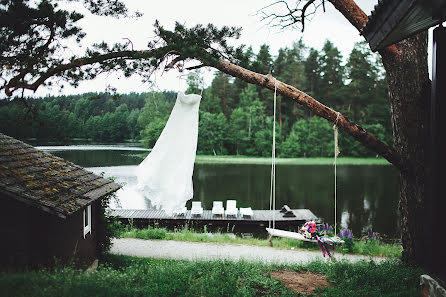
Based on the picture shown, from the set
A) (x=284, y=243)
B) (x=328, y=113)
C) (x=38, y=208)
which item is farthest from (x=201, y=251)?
(x=328, y=113)

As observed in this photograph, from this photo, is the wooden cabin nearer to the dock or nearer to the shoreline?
the dock

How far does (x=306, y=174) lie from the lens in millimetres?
28547

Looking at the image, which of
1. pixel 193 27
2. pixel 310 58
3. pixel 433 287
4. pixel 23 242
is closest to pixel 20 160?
pixel 23 242

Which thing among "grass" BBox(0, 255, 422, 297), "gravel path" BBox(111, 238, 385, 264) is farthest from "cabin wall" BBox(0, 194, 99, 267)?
"gravel path" BBox(111, 238, 385, 264)

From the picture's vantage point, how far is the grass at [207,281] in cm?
356

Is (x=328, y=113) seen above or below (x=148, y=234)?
above

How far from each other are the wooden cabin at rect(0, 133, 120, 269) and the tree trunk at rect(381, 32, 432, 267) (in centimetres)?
484

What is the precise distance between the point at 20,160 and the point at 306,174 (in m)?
24.7

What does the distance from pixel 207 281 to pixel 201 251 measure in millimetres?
4621

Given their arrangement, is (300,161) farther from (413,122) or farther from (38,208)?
(38,208)

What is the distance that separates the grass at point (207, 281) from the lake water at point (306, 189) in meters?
9.29

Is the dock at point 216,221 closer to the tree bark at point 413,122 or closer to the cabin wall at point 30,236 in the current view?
the cabin wall at point 30,236

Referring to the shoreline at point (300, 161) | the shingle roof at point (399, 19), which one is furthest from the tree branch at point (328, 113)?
the shoreline at point (300, 161)

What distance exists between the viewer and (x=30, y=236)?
5.16 m
